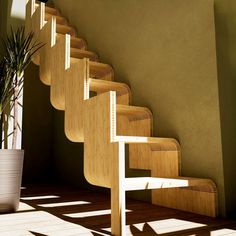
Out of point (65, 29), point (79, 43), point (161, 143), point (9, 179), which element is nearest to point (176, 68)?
point (161, 143)

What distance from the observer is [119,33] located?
10.2 ft

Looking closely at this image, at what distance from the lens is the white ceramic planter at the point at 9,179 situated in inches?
81.5

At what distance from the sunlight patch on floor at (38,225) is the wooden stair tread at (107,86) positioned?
1.10 meters

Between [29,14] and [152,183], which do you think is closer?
[152,183]

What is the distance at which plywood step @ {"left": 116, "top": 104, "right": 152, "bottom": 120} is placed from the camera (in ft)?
7.79

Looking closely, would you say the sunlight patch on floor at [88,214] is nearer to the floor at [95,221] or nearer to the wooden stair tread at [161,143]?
the floor at [95,221]

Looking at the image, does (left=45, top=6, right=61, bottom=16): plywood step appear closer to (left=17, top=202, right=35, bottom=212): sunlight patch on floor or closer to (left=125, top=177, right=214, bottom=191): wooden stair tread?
(left=17, top=202, right=35, bottom=212): sunlight patch on floor

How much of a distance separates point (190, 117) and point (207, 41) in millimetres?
554

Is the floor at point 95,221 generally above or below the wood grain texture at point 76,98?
below

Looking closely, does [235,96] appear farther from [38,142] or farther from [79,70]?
[38,142]

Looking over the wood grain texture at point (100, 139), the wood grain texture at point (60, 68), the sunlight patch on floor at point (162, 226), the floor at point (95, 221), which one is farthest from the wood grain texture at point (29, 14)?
the sunlight patch on floor at point (162, 226)

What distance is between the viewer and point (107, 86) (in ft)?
8.67

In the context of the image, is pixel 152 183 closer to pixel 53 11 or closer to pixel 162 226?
pixel 162 226

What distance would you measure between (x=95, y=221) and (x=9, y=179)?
2.30 ft
